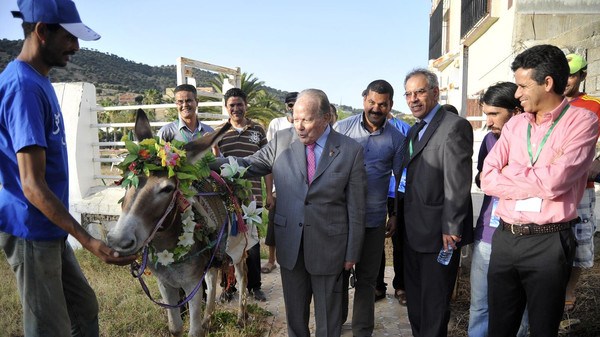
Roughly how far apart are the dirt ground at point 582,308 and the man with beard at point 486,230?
746 millimetres

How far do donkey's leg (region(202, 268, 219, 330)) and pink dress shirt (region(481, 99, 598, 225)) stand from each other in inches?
92.4

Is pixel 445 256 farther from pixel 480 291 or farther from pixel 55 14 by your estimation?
pixel 55 14

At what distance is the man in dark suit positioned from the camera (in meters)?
2.99

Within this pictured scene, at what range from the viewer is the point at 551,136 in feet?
7.41

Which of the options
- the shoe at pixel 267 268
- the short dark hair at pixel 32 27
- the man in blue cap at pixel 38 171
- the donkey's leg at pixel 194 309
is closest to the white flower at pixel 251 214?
the donkey's leg at pixel 194 309

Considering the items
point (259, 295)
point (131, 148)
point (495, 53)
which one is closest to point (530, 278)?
point (131, 148)

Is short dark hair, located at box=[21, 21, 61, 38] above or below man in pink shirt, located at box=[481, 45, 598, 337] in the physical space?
above

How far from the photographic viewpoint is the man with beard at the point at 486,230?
299 cm

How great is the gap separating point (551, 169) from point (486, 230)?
3.29 feet

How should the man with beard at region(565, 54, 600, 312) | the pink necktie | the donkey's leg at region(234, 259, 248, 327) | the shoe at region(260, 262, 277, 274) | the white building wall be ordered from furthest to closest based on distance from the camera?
the white building wall, the shoe at region(260, 262, 277, 274), the donkey's leg at region(234, 259, 248, 327), the man with beard at region(565, 54, 600, 312), the pink necktie

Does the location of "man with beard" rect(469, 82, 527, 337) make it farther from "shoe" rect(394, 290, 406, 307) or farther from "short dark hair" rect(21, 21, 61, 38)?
"short dark hair" rect(21, 21, 61, 38)

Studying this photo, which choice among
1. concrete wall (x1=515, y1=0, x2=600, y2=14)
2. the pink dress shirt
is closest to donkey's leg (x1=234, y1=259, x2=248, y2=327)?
the pink dress shirt

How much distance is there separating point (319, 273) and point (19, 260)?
6.33 ft

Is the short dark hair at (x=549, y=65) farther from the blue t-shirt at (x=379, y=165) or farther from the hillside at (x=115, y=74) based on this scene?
the hillside at (x=115, y=74)
